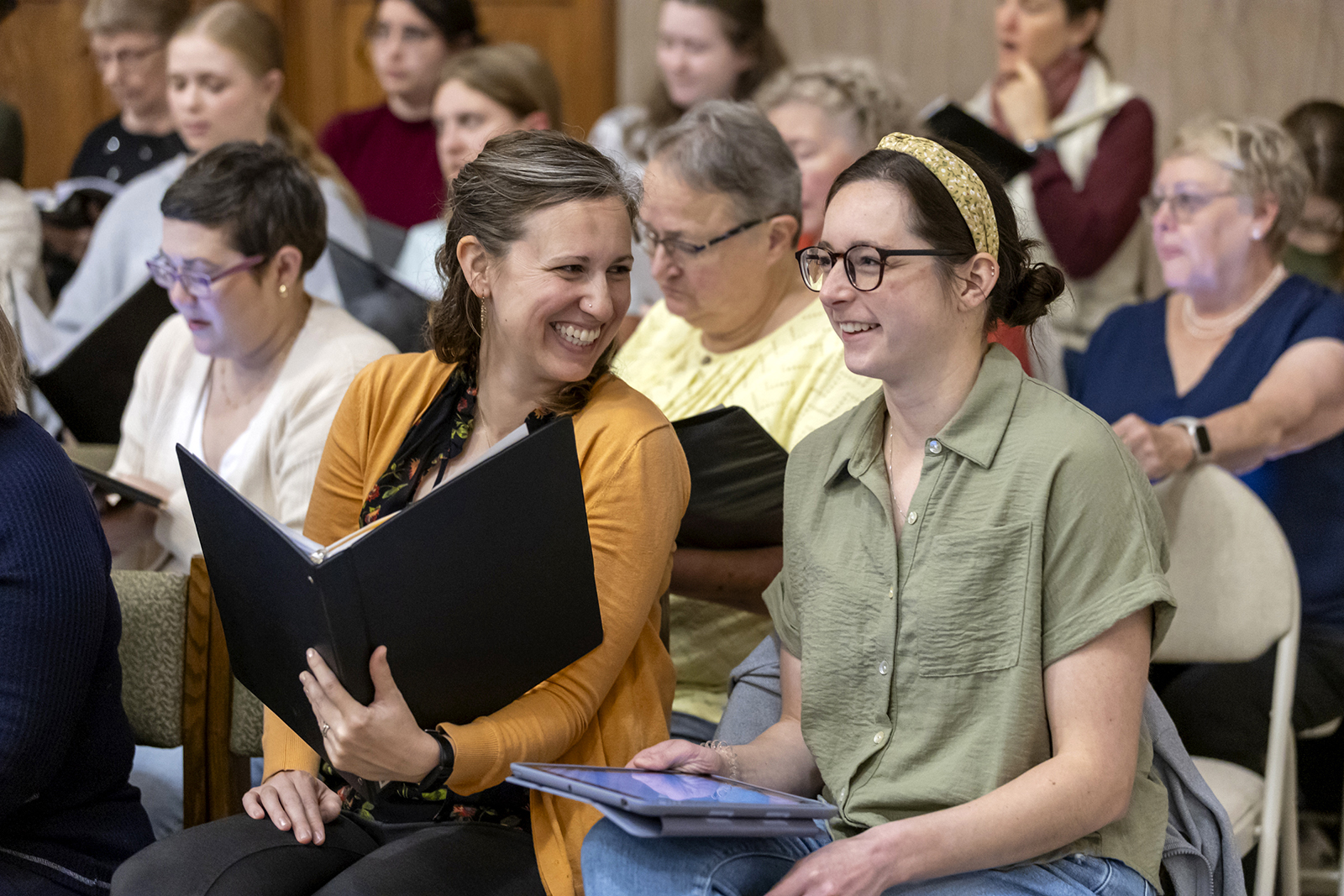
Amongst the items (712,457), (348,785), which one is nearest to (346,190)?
(712,457)

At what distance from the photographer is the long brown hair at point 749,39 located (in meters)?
3.53

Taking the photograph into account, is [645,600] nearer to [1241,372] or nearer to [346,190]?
[1241,372]

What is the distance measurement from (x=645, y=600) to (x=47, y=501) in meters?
0.65

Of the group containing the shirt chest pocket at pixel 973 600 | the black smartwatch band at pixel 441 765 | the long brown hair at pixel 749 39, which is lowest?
the black smartwatch band at pixel 441 765

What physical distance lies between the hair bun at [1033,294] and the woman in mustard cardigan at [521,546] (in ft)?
1.35

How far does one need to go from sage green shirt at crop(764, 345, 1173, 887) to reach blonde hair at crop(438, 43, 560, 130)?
197 centimetres

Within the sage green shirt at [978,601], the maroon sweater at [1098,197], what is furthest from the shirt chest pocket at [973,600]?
the maroon sweater at [1098,197]

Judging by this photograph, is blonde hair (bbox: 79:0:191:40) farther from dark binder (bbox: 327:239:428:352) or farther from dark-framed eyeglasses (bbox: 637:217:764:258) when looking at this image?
dark-framed eyeglasses (bbox: 637:217:764:258)

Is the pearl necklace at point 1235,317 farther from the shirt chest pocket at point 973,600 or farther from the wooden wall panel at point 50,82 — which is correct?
the wooden wall panel at point 50,82

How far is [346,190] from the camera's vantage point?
3.15m

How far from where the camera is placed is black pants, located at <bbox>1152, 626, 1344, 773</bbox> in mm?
2045

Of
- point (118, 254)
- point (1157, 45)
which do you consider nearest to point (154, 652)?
point (118, 254)

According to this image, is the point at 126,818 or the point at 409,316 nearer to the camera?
the point at 126,818

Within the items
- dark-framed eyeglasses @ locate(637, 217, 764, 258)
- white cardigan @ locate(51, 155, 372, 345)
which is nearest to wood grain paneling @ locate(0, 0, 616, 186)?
white cardigan @ locate(51, 155, 372, 345)
